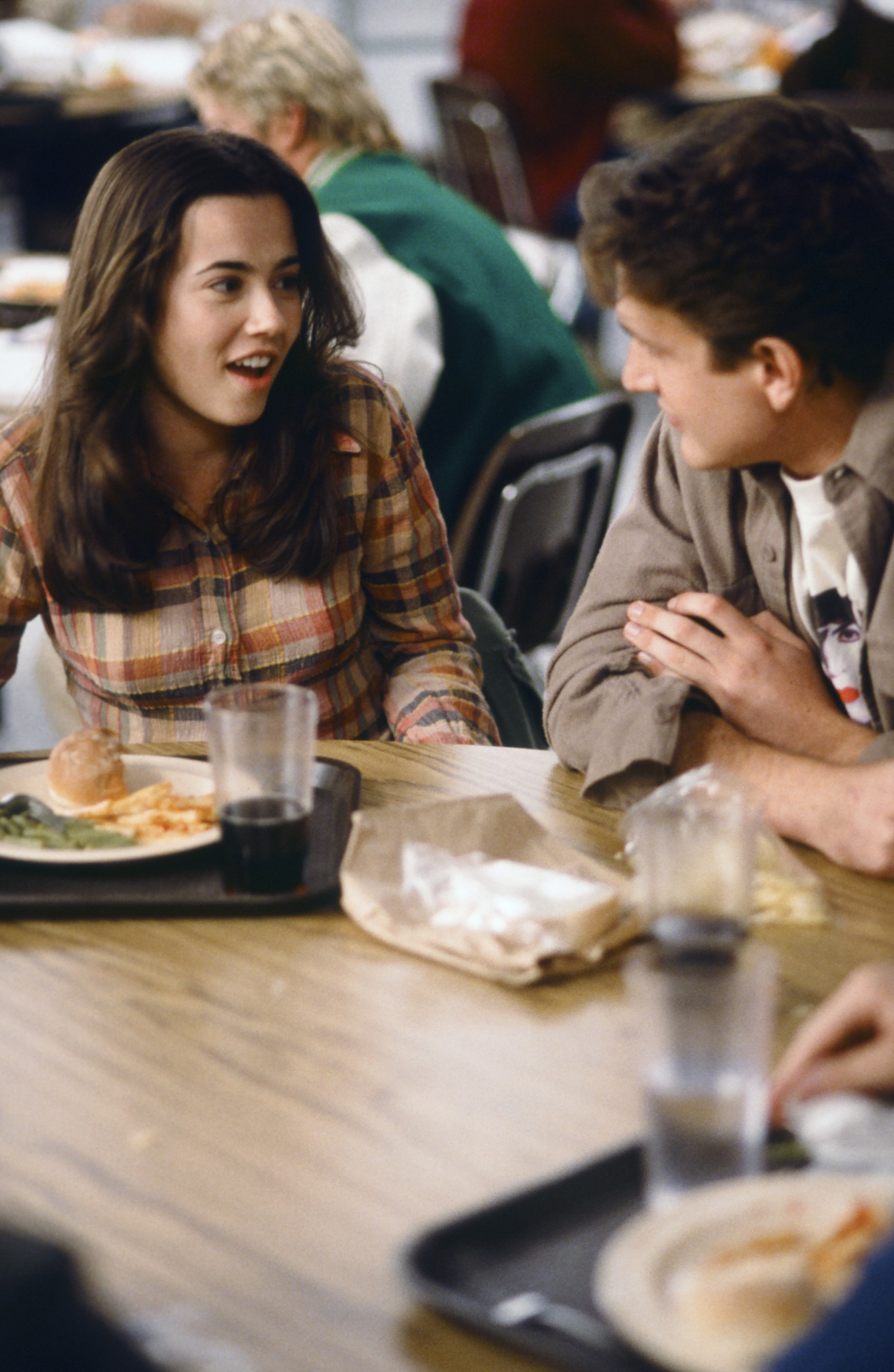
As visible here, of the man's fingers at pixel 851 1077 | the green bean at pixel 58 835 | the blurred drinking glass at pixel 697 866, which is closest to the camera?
the man's fingers at pixel 851 1077

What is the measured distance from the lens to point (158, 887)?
1.19 m

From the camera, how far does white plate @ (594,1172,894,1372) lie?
2.06 ft

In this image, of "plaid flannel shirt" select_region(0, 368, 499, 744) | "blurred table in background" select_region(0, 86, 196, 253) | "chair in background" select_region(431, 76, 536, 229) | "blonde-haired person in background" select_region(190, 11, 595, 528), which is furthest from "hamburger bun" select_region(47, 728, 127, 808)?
"chair in background" select_region(431, 76, 536, 229)

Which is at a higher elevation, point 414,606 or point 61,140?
point 61,140

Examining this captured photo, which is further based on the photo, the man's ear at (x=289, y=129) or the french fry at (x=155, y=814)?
the man's ear at (x=289, y=129)

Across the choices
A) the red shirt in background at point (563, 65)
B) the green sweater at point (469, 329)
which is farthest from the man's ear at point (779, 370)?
the red shirt in background at point (563, 65)

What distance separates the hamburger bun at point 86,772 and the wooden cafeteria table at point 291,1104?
0.20 metres

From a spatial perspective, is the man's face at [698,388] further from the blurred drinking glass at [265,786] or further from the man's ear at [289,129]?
the man's ear at [289,129]

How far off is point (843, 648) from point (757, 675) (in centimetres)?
10

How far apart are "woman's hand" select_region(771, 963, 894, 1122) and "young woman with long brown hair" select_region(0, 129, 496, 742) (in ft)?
3.17

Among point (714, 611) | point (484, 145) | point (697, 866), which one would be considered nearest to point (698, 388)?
point (714, 611)

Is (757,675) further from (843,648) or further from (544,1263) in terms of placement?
(544,1263)

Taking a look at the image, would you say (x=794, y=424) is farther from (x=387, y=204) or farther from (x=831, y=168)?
(x=387, y=204)

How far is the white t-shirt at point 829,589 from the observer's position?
55.1 inches
